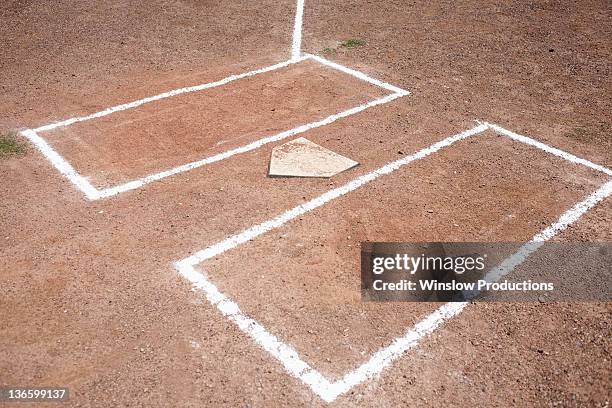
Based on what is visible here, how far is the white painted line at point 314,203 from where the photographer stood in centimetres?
511

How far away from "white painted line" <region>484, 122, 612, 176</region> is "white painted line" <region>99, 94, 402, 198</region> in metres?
1.54

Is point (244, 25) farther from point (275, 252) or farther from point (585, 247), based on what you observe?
point (585, 247)

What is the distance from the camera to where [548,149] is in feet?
21.7

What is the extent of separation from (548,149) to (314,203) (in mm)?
3045

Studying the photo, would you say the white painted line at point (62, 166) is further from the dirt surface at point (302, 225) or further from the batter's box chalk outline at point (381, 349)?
the batter's box chalk outline at point (381, 349)

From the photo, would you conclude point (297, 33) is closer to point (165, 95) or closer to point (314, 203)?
point (165, 95)

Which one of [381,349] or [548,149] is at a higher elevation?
[548,149]

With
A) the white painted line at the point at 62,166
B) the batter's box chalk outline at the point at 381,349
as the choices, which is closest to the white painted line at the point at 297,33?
the batter's box chalk outline at the point at 381,349

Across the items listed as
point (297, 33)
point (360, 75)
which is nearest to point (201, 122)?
point (360, 75)

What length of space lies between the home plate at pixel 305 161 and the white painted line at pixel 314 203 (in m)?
0.31

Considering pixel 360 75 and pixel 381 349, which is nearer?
pixel 381 349

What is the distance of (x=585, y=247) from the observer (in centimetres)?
517

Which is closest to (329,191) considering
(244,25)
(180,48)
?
(180,48)

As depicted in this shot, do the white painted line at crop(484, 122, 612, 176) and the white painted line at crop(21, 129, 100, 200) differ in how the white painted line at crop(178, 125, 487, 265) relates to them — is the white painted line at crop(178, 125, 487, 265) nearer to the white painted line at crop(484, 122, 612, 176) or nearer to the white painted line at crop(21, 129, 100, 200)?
the white painted line at crop(484, 122, 612, 176)
